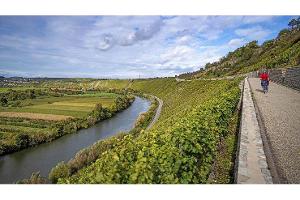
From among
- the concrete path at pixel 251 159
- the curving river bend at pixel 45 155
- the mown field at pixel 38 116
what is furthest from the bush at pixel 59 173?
the concrete path at pixel 251 159

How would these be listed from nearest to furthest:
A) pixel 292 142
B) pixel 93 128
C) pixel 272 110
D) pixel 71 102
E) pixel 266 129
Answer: pixel 292 142
pixel 266 129
pixel 272 110
pixel 71 102
pixel 93 128

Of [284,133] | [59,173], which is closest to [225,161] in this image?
[284,133]

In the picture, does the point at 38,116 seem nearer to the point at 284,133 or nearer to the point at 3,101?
the point at 3,101

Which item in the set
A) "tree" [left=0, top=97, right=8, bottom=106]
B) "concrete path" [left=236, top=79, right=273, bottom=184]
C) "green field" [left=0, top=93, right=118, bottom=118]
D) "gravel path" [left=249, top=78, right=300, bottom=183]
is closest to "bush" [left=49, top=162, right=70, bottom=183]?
"green field" [left=0, top=93, right=118, bottom=118]
